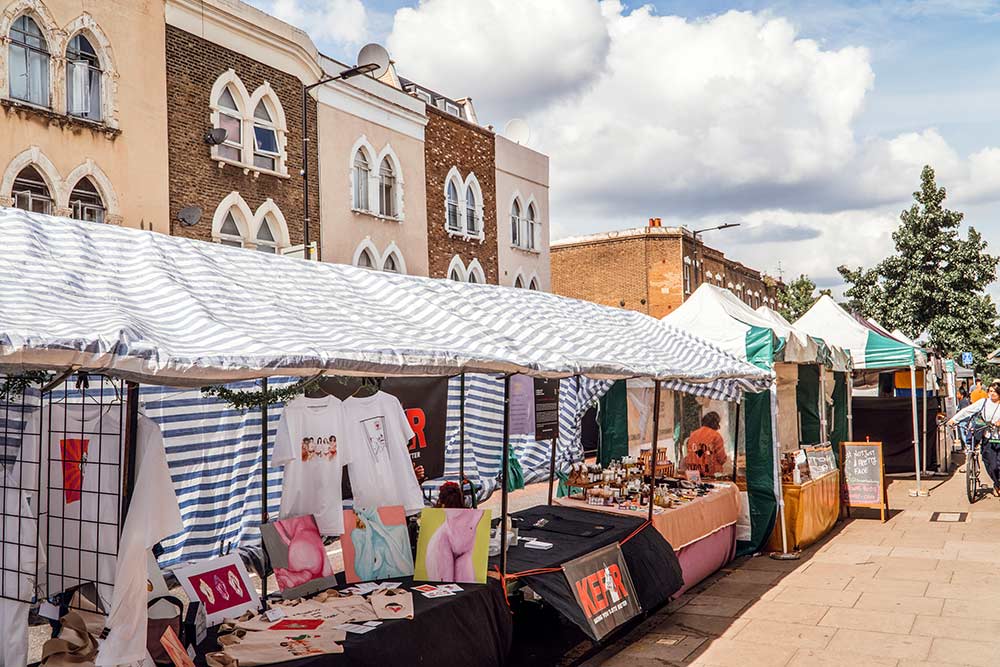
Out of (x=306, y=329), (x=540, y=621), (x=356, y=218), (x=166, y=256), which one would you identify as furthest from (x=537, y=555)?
(x=356, y=218)

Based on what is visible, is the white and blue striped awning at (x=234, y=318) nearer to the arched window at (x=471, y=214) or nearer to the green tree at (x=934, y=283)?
the arched window at (x=471, y=214)

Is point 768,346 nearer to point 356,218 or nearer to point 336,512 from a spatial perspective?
point 336,512

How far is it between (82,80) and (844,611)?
1279 centimetres

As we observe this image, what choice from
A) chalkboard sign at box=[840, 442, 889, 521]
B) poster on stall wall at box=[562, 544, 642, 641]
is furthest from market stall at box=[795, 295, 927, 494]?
poster on stall wall at box=[562, 544, 642, 641]

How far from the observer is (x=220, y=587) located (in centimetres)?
508

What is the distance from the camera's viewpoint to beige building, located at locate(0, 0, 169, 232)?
12391 millimetres

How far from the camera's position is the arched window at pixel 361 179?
18.8 m

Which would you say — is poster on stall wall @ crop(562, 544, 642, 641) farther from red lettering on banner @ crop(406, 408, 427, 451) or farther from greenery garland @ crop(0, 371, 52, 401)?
red lettering on banner @ crop(406, 408, 427, 451)

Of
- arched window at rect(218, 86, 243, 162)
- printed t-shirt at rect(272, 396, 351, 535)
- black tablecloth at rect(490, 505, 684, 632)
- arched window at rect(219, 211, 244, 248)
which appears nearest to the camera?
black tablecloth at rect(490, 505, 684, 632)

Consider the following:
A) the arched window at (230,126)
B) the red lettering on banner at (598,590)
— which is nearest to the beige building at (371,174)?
the arched window at (230,126)

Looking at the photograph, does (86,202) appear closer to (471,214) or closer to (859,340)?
(471,214)

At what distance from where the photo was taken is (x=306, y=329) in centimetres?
448

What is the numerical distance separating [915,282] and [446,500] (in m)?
22.6

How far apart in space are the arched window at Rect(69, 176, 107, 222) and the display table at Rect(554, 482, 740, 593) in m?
9.05
